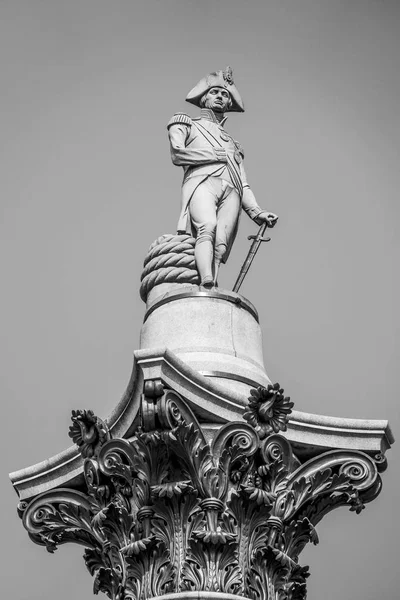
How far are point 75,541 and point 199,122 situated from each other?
316 inches

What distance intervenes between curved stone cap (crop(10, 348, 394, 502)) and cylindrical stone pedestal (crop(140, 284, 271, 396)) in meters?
0.84

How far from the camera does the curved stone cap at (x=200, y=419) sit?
15.2 meters

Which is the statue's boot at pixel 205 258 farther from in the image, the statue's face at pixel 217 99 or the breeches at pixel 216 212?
the statue's face at pixel 217 99

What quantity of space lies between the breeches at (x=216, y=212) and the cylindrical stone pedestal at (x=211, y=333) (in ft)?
3.60

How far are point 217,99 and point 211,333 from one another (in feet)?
18.3

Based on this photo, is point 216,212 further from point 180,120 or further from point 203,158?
point 180,120

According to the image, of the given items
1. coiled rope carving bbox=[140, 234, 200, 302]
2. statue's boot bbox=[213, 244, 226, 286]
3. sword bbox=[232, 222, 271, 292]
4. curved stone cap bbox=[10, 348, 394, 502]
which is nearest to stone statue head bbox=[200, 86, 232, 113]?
sword bbox=[232, 222, 271, 292]

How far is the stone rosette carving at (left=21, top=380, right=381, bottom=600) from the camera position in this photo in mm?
14789

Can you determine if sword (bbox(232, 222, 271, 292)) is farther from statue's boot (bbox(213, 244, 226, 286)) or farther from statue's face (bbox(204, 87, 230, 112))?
statue's face (bbox(204, 87, 230, 112))

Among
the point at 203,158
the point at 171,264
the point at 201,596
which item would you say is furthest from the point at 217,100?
the point at 201,596

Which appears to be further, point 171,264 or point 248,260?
point 248,260

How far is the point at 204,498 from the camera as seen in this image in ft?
49.3

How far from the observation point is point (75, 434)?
51.6 feet

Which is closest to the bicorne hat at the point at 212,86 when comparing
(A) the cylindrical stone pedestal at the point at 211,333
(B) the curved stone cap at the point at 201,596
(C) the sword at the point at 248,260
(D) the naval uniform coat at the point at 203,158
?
(D) the naval uniform coat at the point at 203,158
